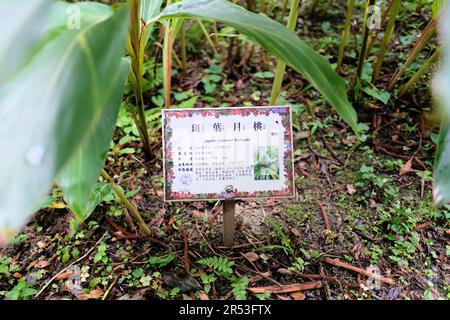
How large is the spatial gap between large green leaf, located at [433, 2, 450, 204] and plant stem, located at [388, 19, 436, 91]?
74 centimetres

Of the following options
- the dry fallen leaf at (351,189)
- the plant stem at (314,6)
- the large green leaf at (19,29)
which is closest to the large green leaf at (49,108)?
the large green leaf at (19,29)

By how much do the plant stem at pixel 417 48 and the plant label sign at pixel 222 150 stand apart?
60 cm

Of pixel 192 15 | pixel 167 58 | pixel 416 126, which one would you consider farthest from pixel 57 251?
pixel 416 126

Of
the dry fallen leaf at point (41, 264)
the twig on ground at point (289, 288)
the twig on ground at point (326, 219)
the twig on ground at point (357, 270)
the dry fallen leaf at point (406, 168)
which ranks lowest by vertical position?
the twig on ground at point (289, 288)

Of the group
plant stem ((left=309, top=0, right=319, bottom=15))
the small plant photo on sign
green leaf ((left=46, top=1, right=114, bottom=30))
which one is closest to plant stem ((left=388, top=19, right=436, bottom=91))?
plant stem ((left=309, top=0, right=319, bottom=15))

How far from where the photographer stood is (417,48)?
133 cm

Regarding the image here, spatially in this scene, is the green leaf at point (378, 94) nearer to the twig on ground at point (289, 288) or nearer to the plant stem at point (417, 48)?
the plant stem at point (417, 48)

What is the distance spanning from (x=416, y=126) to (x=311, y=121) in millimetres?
360

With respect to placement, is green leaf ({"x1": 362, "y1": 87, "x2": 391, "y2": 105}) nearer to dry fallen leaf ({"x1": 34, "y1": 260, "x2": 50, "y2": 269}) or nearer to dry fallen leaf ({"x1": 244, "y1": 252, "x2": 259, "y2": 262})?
dry fallen leaf ({"x1": 244, "y1": 252, "x2": 259, "y2": 262})

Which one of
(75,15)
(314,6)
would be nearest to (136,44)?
(75,15)

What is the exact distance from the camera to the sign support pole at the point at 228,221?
1.04 metres

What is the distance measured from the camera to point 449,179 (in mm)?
609

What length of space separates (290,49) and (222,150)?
33cm

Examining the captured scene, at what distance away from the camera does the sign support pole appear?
3.40 feet
